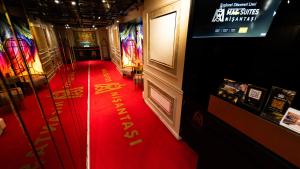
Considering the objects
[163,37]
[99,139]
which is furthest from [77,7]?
[99,139]

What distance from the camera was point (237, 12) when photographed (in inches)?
59.4

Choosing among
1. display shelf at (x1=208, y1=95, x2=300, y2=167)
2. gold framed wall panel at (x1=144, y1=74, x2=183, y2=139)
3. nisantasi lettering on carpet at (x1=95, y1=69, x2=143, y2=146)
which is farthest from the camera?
nisantasi lettering on carpet at (x1=95, y1=69, x2=143, y2=146)

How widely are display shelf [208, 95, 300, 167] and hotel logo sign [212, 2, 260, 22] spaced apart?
0.93 meters

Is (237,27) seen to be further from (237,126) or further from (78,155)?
(78,155)

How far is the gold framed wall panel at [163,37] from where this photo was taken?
8.00ft

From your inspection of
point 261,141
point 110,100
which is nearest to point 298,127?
point 261,141

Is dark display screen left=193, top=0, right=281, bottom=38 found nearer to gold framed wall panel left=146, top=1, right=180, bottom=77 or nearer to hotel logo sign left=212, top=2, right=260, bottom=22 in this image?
hotel logo sign left=212, top=2, right=260, bottom=22

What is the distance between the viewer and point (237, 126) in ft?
5.09

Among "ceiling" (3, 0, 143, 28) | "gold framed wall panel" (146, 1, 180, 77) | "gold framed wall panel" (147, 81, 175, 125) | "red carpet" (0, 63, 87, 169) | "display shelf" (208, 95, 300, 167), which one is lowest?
"red carpet" (0, 63, 87, 169)

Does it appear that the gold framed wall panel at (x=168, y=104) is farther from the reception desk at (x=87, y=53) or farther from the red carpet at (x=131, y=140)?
the reception desk at (x=87, y=53)

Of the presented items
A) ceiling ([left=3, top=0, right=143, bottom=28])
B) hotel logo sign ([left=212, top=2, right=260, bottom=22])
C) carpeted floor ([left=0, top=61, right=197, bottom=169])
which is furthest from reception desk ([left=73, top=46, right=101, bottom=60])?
hotel logo sign ([left=212, top=2, right=260, bottom=22])

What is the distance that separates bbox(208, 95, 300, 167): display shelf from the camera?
114cm

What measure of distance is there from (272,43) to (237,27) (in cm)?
38

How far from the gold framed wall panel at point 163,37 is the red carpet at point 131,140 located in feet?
4.43
